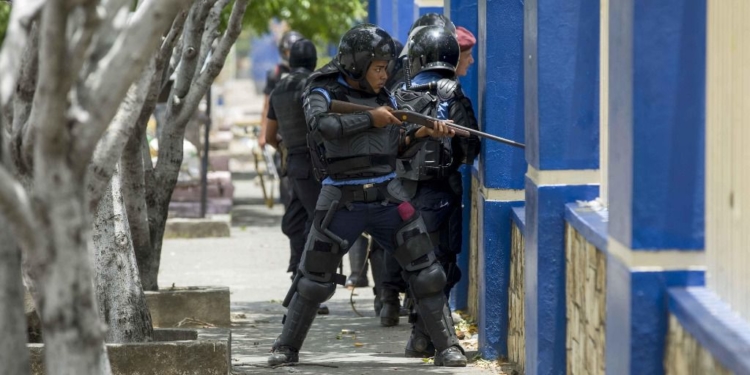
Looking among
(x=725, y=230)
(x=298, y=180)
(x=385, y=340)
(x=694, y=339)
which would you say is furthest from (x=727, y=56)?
(x=298, y=180)

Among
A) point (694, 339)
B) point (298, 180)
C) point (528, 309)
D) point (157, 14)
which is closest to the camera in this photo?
point (157, 14)

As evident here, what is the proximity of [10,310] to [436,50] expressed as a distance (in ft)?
15.2

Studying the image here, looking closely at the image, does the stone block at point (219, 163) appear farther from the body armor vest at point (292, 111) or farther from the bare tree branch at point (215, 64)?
the bare tree branch at point (215, 64)

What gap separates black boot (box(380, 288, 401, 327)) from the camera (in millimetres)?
9703

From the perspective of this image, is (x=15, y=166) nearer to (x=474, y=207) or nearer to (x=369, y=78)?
(x=369, y=78)

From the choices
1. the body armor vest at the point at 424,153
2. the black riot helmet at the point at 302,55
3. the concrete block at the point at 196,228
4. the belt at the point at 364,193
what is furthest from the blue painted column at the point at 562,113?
the concrete block at the point at 196,228

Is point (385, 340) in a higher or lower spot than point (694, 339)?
lower

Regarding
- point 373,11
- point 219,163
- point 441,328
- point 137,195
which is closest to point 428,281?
point 441,328

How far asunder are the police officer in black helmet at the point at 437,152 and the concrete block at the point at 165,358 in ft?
4.75

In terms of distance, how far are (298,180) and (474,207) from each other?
1.30m

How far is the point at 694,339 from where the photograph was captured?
4.32 meters

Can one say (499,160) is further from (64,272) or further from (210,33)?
(64,272)

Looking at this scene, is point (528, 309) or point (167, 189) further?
point (167, 189)

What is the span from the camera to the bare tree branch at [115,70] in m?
3.76
